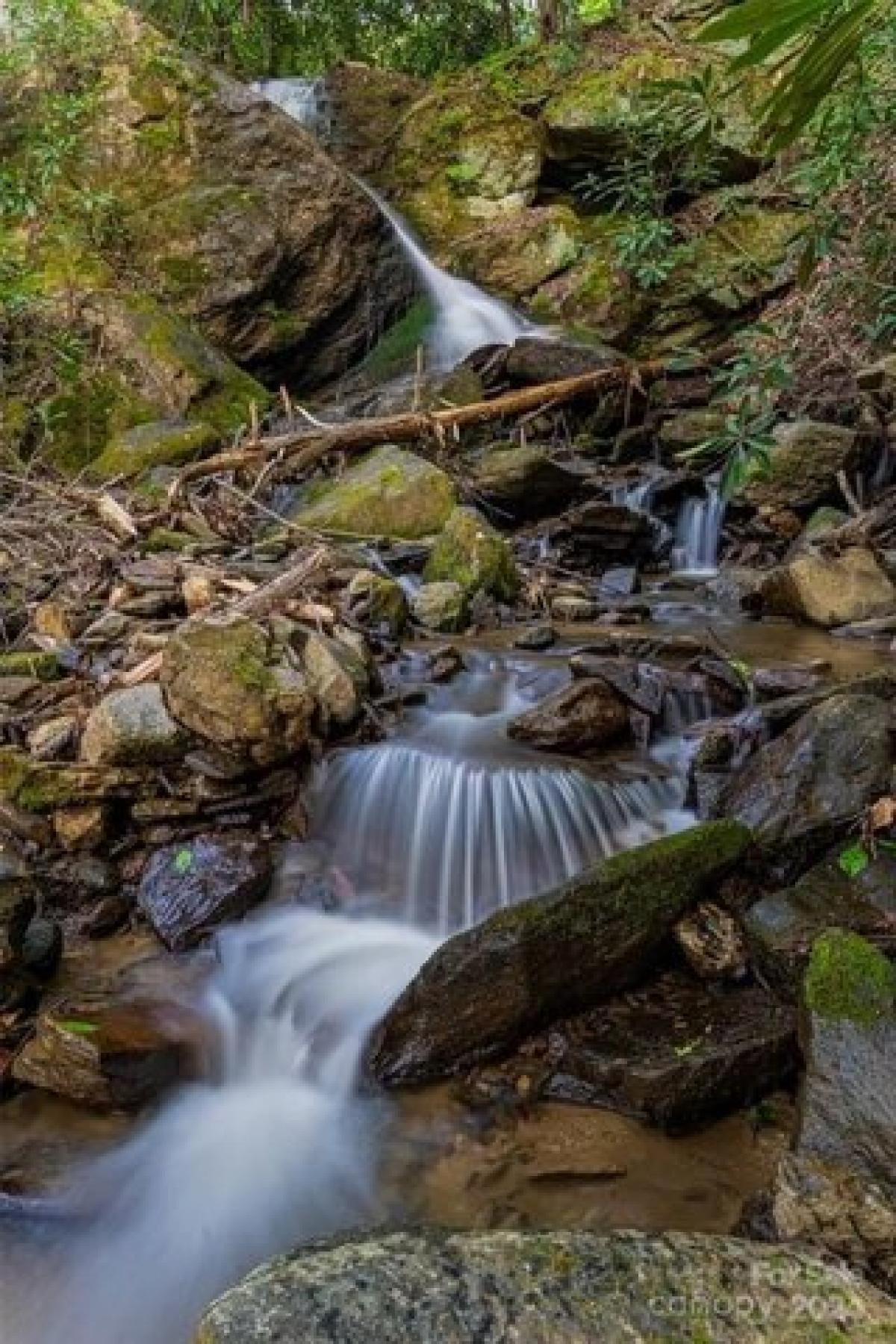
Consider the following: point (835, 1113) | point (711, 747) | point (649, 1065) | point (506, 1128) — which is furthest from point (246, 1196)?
point (711, 747)

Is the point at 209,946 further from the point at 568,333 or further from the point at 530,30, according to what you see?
the point at 530,30

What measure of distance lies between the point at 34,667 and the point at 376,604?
1767 mm

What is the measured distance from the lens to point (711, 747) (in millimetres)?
4367

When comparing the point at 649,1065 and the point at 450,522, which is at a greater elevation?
the point at 450,522

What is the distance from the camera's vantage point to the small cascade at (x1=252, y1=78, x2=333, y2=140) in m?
14.7

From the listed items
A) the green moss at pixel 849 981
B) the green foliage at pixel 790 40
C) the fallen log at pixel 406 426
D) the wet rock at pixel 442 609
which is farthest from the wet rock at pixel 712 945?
the fallen log at pixel 406 426

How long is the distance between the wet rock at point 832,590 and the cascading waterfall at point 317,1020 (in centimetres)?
198

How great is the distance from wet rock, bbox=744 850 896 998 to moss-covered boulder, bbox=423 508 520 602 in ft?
10.6

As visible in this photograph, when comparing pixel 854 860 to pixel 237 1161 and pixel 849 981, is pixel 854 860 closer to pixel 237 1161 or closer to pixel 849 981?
pixel 849 981

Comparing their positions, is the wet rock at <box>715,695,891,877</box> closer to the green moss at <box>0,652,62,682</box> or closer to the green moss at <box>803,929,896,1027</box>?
the green moss at <box>803,929,896,1027</box>

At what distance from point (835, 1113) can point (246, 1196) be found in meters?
1.67

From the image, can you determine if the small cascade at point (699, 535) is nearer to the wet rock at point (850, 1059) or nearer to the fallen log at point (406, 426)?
the fallen log at point (406, 426)

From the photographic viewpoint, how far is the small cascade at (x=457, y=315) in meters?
11.3

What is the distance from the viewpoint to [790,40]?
1309 millimetres
